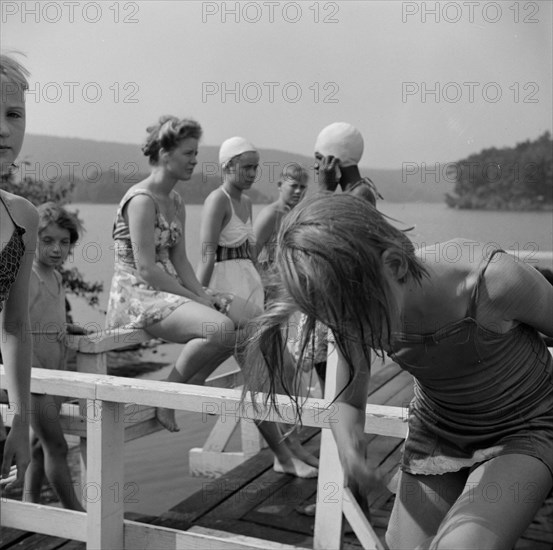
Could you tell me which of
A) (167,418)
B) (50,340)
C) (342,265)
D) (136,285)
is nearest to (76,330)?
(50,340)

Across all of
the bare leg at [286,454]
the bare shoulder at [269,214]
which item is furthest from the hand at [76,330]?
the bare shoulder at [269,214]

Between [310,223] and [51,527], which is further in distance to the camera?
[51,527]

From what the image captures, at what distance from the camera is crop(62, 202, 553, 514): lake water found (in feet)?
16.7

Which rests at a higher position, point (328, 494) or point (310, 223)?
point (310, 223)

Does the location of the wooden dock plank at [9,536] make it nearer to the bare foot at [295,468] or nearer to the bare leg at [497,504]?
the bare foot at [295,468]

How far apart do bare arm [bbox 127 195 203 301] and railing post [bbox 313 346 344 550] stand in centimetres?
100

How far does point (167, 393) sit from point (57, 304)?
103 cm

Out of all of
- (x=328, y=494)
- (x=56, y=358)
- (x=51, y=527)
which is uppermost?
(x=56, y=358)

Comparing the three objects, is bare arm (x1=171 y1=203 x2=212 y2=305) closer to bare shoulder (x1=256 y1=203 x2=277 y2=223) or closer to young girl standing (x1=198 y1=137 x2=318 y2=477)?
young girl standing (x1=198 y1=137 x2=318 y2=477)

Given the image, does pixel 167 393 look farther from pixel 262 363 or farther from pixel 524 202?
pixel 524 202

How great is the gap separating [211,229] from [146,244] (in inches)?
21.7

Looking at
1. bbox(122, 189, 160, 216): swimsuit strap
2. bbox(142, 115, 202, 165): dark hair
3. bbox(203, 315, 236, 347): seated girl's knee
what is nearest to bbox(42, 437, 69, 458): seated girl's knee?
bbox(203, 315, 236, 347): seated girl's knee

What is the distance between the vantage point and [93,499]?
2.54m

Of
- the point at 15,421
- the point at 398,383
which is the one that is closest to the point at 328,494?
the point at 15,421
